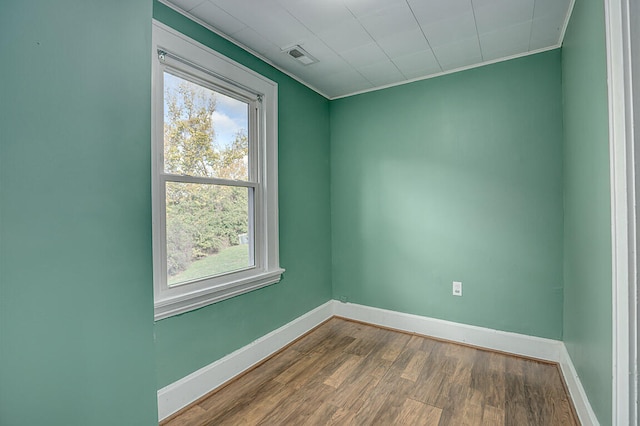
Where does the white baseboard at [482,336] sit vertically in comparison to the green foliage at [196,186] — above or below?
below

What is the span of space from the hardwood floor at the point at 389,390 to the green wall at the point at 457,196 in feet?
1.38

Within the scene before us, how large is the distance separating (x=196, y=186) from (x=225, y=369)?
4.20ft

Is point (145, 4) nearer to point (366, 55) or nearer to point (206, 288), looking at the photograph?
point (206, 288)

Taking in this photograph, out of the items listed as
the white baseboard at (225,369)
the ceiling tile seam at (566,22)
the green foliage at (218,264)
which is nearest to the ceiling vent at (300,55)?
the green foliage at (218,264)

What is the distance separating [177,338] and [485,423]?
6.13 feet

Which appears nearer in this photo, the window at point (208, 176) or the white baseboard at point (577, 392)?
the white baseboard at point (577, 392)

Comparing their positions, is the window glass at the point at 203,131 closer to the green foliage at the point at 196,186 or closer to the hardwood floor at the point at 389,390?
the green foliage at the point at 196,186

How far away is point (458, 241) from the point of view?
2662 mm

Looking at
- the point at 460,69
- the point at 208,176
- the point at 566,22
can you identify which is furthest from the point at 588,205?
the point at 208,176

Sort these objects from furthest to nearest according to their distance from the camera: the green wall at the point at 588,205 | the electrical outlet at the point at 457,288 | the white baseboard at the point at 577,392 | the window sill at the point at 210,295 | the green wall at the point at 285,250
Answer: the electrical outlet at the point at 457,288 < the green wall at the point at 285,250 < the window sill at the point at 210,295 < the white baseboard at the point at 577,392 < the green wall at the point at 588,205

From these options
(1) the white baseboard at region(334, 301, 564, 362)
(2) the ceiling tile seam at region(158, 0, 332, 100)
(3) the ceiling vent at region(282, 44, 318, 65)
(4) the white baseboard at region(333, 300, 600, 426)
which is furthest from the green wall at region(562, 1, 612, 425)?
(2) the ceiling tile seam at region(158, 0, 332, 100)

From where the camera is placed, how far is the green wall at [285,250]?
1842 mm

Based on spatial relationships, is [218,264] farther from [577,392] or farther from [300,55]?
[577,392]

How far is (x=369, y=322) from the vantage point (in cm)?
310
